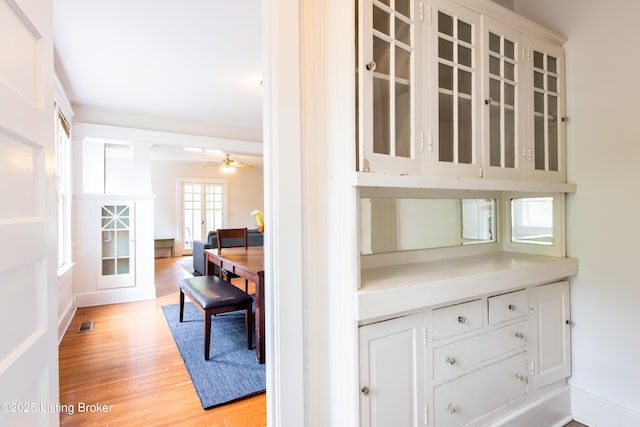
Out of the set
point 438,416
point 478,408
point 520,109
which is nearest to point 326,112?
point 520,109

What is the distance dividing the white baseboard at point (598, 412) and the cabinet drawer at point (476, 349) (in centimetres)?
57

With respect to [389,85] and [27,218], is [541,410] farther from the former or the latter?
[27,218]

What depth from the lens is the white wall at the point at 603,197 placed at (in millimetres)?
1608

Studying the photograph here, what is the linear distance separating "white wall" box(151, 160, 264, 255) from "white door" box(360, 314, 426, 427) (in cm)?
752

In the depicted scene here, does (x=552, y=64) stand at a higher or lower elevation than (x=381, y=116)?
higher

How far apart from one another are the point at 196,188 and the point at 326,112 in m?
8.02

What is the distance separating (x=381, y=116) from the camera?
1216mm

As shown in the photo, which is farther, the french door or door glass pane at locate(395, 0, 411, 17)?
the french door

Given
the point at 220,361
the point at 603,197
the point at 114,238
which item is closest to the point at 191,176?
the point at 114,238

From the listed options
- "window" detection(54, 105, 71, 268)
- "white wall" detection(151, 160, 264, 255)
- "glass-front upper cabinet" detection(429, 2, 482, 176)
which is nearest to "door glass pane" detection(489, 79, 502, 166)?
"glass-front upper cabinet" detection(429, 2, 482, 176)

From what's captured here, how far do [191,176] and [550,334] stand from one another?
8.28 meters

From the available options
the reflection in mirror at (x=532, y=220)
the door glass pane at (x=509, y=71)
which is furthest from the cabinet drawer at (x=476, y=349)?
the door glass pane at (x=509, y=71)

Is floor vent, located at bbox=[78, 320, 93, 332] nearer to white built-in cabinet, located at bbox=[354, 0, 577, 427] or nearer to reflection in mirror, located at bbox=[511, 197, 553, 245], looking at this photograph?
white built-in cabinet, located at bbox=[354, 0, 577, 427]

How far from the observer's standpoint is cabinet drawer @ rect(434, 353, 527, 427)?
136cm
